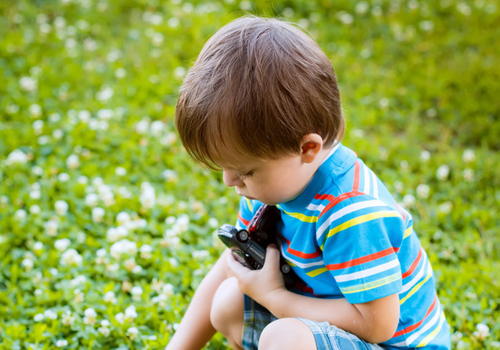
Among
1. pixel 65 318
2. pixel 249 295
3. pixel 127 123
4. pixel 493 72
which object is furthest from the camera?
pixel 493 72

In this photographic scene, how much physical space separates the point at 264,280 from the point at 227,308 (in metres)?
0.23

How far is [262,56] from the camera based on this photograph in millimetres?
1296

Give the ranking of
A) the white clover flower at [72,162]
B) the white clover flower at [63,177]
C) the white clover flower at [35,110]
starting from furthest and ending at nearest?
the white clover flower at [35,110], the white clover flower at [72,162], the white clover flower at [63,177]

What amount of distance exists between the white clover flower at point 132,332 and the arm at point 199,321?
7.0 inches

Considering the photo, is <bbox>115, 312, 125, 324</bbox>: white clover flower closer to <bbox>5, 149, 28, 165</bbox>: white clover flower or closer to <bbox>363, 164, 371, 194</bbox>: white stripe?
<bbox>363, 164, 371, 194</bbox>: white stripe

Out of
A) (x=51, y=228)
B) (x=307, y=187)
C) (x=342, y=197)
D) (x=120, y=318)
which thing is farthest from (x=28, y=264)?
A: (x=342, y=197)

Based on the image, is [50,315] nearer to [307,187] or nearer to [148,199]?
[148,199]

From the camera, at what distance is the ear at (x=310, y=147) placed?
4.41ft

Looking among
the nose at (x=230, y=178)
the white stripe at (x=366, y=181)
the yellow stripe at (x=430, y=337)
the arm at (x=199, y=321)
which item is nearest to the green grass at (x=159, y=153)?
the arm at (x=199, y=321)

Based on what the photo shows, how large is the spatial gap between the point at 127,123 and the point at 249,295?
2009 millimetres

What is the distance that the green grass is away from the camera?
2166mm

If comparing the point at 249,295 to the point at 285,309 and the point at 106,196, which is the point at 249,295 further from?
the point at 106,196

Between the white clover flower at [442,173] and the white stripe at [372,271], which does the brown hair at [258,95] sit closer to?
the white stripe at [372,271]

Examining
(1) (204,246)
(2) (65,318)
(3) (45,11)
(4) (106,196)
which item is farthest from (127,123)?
(3) (45,11)
